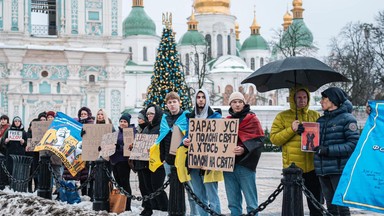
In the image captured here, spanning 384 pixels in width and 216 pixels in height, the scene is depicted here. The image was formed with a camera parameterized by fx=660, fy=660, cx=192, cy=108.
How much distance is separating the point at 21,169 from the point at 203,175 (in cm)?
521

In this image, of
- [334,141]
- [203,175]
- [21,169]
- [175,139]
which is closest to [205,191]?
[203,175]

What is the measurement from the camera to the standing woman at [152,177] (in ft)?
29.3

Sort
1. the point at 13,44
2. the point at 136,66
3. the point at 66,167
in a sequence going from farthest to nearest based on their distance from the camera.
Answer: the point at 136,66
the point at 13,44
the point at 66,167

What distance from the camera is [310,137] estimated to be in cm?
698

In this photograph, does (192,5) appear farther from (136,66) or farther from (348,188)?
(348,188)

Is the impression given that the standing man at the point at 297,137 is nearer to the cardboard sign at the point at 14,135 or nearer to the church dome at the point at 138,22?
the cardboard sign at the point at 14,135

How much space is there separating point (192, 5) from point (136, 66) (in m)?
9.90

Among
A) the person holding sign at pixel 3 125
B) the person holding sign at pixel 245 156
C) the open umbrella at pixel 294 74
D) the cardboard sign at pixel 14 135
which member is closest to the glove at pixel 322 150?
the person holding sign at pixel 245 156

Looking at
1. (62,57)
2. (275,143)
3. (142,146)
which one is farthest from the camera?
(62,57)

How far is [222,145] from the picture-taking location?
7434 millimetres

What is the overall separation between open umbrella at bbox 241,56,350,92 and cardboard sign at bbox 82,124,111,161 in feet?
9.38

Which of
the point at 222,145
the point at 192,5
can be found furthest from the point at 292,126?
the point at 192,5

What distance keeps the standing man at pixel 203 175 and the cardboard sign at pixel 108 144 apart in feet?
6.29

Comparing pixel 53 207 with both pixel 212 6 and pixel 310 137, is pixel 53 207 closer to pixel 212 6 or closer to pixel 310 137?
pixel 310 137
